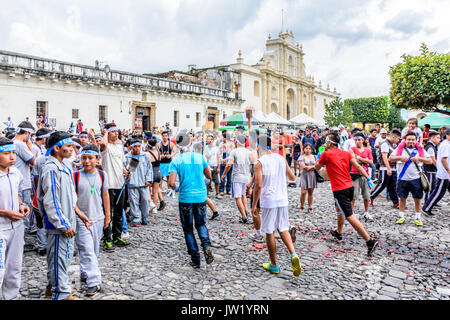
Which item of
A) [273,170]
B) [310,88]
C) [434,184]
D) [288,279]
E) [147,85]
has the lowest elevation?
[288,279]

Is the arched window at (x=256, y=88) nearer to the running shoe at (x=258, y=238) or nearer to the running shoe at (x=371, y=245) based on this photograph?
the running shoe at (x=258, y=238)

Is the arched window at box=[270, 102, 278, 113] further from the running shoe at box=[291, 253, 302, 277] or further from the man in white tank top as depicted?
the running shoe at box=[291, 253, 302, 277]

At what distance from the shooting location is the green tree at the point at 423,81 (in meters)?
13.2

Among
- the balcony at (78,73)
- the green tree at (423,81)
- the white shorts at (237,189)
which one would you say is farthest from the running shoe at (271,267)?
the balcony at (78,73)

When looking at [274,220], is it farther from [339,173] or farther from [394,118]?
[394,118]

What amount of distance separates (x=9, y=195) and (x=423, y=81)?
49.9 feet

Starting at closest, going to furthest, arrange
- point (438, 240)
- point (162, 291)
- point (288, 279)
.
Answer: point (162, 291) → point (288, 279) → point (438, 240)

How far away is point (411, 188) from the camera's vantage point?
6629 millimetres

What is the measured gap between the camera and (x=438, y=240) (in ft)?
18.5

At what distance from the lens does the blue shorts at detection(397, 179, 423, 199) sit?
650cm

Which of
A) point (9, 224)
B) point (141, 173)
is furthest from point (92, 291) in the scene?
point (141, 173)
